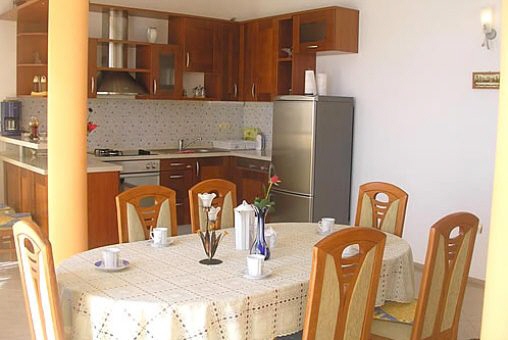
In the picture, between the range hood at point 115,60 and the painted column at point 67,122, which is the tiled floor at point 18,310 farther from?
the range hood at point 115,60

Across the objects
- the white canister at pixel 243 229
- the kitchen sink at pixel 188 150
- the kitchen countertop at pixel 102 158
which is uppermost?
the kitchen sink at pixel 188 150

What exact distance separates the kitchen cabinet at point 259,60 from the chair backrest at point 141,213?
330 centimetres

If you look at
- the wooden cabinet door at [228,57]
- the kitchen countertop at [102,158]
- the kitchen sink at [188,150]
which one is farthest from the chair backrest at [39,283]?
the wooden cabinet door at [228,57]

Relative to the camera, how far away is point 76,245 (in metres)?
4.38

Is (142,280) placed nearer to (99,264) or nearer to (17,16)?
(99,264)

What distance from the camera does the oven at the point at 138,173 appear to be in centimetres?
655

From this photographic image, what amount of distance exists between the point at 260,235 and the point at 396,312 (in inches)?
32.9

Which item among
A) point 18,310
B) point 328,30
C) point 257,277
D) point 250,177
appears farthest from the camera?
point 250,177

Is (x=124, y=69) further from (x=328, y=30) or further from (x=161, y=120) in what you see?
(x=328, y=30)

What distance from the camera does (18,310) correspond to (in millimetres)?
4547

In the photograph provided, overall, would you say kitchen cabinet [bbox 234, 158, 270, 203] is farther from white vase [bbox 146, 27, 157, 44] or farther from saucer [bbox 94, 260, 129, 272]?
saucer [bbox 94, 260, 129, 272]

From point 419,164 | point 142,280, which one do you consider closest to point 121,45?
point 419,164

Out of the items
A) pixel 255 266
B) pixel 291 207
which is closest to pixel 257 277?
pixel 255 266

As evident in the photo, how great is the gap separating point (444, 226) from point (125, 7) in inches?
194
